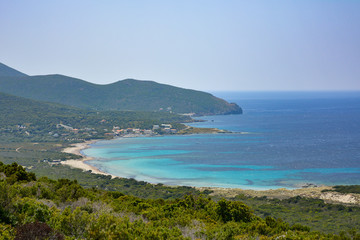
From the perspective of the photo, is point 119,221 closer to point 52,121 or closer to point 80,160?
point 80,160

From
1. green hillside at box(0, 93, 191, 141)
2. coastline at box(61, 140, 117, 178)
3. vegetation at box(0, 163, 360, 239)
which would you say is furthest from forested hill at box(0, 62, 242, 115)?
vegetation at box(0, 163, 360, 239)

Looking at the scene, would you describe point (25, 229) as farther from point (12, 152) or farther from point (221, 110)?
point (221, 110)

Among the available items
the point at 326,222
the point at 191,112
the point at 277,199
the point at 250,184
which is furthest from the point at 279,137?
the point at 191,112

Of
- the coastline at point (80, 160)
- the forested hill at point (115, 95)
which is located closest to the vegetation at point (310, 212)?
the coastline at point (80, 160)

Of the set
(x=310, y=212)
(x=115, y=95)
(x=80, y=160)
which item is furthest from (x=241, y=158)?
(x=115, y=95)

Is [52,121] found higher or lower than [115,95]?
lower

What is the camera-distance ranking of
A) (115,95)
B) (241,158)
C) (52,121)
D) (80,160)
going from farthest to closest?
(115,95)
(52,121)
(241,158)
(80,160)
